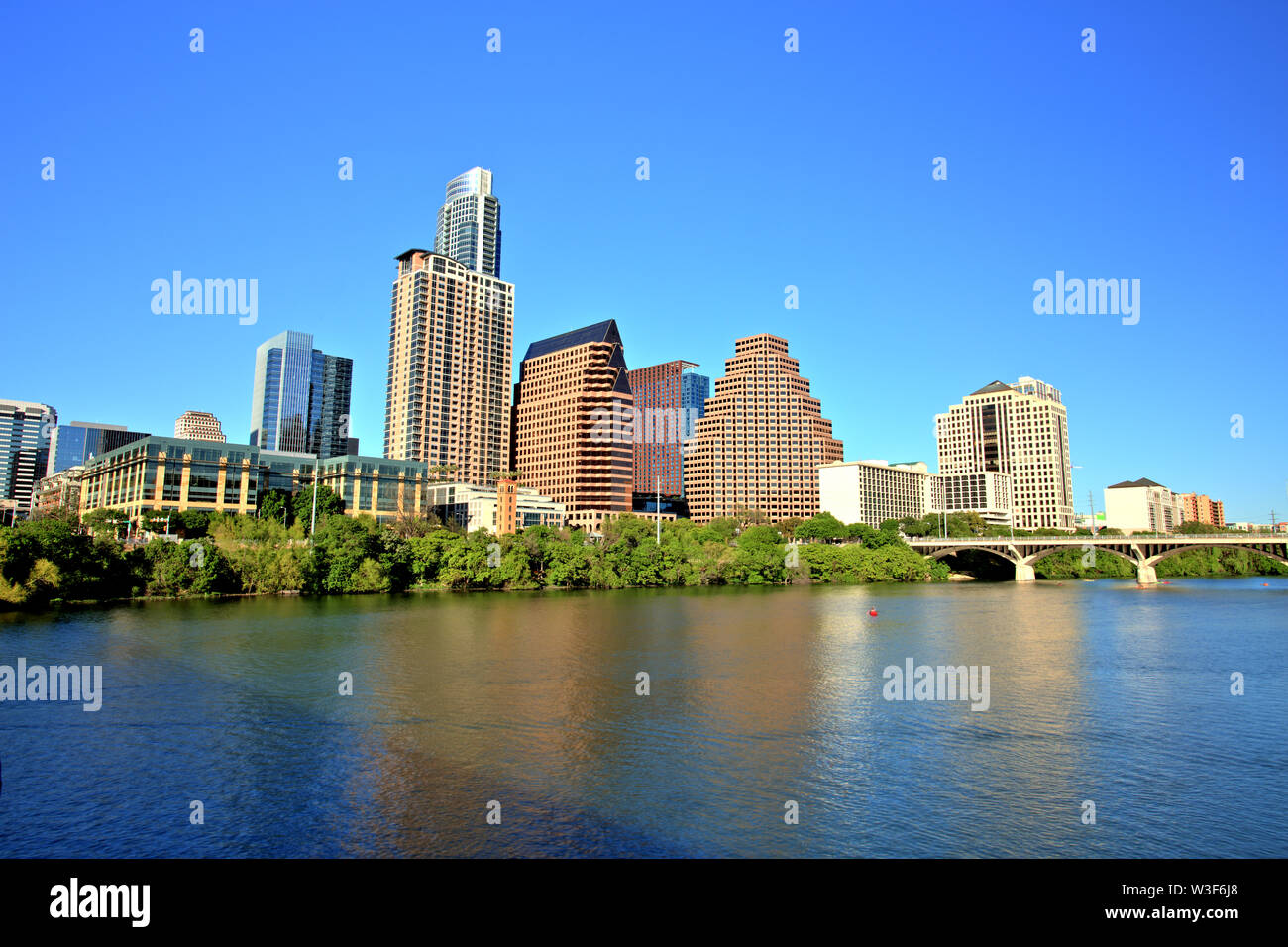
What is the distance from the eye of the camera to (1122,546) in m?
150

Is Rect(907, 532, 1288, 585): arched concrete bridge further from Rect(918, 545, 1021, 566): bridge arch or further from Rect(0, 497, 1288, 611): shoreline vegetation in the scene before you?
Rect(0, 497, 1288, 611): shoreline vegetation

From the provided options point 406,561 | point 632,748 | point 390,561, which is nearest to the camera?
point 632,748

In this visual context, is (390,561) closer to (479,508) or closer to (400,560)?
(400,560)

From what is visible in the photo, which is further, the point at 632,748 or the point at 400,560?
the point at 400,560

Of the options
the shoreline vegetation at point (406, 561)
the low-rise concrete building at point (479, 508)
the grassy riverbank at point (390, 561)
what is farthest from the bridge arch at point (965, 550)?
the low-rise concrete building at point (479, 508)

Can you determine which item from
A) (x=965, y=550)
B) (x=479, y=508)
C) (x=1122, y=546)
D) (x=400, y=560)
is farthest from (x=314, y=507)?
(x=1122, y=546)

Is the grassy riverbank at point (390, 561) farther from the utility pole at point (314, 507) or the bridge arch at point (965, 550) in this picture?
the bridge arch at point (965, 550)

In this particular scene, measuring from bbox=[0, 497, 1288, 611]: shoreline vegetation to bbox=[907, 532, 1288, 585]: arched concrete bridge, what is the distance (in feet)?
18.9

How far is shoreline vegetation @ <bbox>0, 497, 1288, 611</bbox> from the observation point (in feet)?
271

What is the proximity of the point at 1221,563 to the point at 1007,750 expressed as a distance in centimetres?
17547

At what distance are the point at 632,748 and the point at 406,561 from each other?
87.9m

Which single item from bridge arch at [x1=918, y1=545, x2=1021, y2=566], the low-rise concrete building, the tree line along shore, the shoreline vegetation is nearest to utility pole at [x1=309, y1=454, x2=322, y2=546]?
the tree line along shore

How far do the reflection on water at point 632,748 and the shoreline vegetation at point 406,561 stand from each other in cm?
2417
